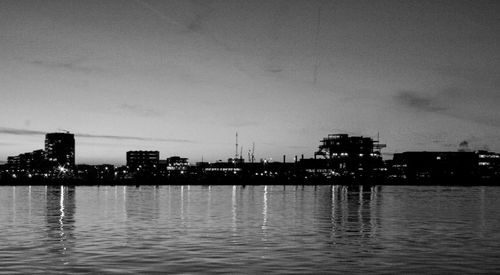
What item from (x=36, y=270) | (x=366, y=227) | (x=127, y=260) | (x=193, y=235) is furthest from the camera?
(x=366, y=227)

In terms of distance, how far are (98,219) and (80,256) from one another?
3086 cm

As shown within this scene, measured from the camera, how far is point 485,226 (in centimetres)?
5966

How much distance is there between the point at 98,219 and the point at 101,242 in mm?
23892

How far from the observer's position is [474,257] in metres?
37.3

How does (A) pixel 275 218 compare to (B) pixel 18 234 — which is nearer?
(B) pixel 18 234

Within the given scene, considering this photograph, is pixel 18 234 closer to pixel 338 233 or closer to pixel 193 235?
pixel 193 235

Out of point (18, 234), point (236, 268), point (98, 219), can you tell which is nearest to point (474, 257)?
point (236, 268)

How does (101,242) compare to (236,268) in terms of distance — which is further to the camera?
(101,242)

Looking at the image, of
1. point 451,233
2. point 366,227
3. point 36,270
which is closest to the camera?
point 36,270

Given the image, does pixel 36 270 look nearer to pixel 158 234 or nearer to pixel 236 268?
pixel 236 268

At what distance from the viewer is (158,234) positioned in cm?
4969

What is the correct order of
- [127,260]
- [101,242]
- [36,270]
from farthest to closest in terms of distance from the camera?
1. [101,242]
2. [127,260]
3. [36,270]

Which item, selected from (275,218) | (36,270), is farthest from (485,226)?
(36,270)

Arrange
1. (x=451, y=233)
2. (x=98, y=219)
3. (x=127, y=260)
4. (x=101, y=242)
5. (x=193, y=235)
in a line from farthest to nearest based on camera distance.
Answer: (x=98, y=219), (x=451, y=233), (x=193, y=235), (x=101, y=242), (x=127, y=260)
